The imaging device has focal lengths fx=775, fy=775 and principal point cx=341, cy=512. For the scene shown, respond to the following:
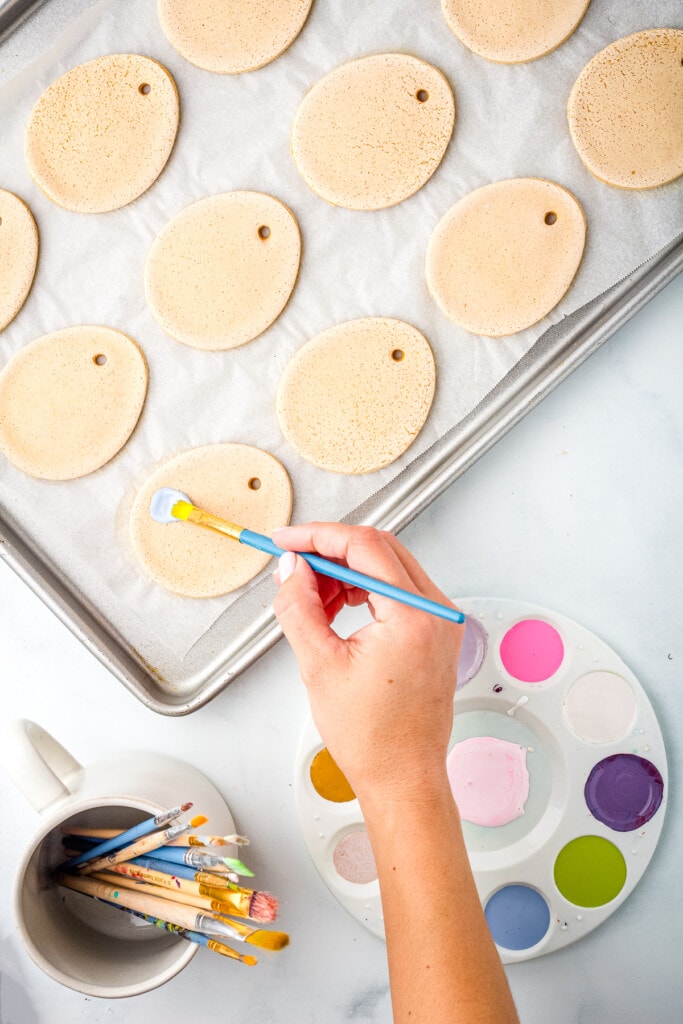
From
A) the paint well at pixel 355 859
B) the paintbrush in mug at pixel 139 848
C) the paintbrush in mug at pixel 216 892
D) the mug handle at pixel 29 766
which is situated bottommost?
the paint well at pixel 355 859

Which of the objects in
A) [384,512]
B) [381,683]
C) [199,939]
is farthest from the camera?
[384,512]

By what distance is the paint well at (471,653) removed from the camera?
0.66 m

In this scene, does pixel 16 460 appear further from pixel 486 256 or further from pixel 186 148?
pixel 486 256

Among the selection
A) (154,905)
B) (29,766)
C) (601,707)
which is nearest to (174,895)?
(154,905)

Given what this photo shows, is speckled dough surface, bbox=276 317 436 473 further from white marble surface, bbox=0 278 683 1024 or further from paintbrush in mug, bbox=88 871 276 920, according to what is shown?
paintbrush in mug, bbox=88 871 276 920

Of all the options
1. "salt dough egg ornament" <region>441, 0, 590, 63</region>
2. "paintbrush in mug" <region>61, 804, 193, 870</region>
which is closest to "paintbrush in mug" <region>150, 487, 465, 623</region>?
"paintbrush in mug" <region>61, 804, 193, 870</region>

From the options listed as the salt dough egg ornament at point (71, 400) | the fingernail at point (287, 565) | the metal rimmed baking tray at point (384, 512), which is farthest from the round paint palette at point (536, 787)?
the salt dough egg ornament at point (71, 400)

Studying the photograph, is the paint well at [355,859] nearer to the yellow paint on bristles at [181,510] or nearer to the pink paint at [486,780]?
the pink paint at [486,780]

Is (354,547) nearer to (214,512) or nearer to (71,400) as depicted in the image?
(214,512)

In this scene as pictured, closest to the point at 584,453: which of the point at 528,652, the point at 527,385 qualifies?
the point at 527,385

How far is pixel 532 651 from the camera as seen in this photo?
2.21 ft

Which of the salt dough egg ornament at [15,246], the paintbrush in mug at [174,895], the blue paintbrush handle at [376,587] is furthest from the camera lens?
the salt dough egg ornament at [15,246]

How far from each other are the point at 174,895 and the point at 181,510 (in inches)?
11.6

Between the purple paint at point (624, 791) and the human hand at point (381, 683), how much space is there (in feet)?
0.80
